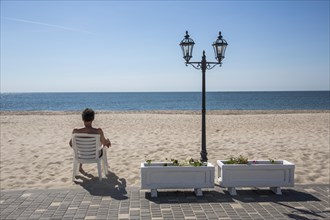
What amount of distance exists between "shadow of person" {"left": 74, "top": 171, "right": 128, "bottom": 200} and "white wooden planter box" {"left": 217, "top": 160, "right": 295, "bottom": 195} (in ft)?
6.18

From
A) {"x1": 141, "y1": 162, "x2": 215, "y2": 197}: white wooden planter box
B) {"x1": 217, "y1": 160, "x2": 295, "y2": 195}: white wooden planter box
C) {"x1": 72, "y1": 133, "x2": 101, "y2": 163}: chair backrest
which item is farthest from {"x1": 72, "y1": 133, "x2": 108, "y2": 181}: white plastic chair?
{"x1": 217, "y1": 160, "x2": 295, "y2": 195}: white wooden planter box

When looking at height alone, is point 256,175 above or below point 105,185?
above

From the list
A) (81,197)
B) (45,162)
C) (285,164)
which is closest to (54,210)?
(81,197)

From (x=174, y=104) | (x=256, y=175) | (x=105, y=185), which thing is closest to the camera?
(x=256, y=175)

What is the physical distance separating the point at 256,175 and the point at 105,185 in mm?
2955

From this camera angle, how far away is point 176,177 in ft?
18.7

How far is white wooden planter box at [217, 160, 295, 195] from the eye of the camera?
18.9 feet

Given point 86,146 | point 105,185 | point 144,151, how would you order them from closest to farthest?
point 105,185
point 86,146
point 144,151

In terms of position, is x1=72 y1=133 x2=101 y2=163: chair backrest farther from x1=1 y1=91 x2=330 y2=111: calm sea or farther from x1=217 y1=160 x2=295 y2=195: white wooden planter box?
x1=1 y1=91 x2=330 y2=111: calm sea

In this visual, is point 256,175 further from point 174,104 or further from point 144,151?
point 174,104

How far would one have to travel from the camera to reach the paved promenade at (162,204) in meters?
4.84

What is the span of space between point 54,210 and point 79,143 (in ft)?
5.85

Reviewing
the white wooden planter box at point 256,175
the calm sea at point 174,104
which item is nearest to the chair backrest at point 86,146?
the white wooden planter box at point 256,175

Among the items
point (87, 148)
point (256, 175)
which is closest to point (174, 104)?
point (87, 148)
